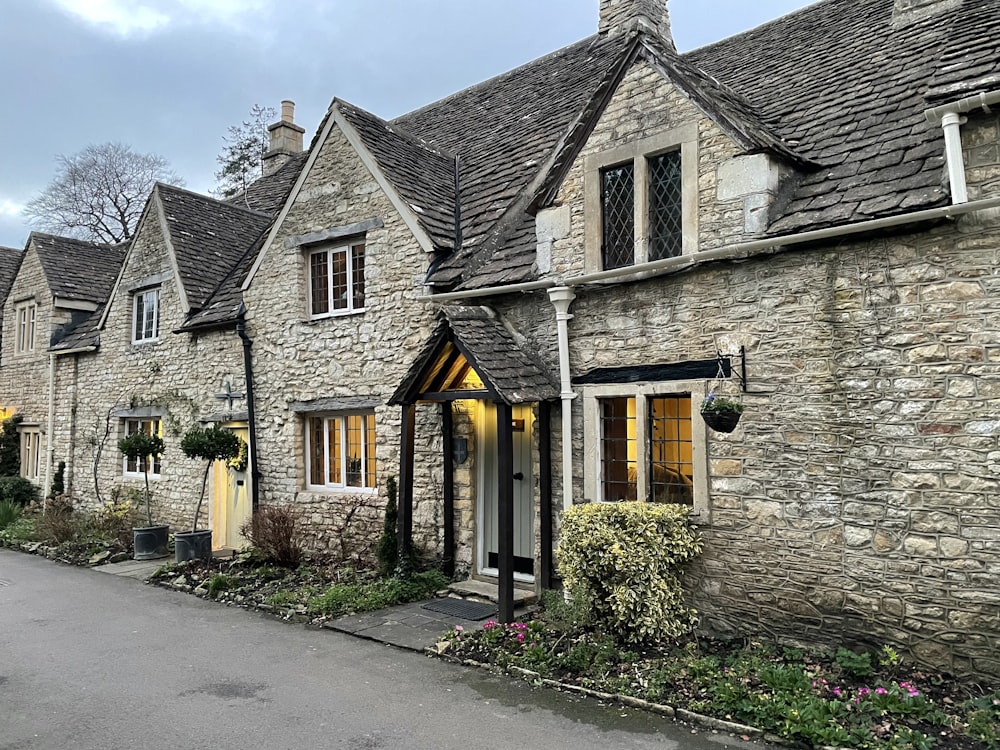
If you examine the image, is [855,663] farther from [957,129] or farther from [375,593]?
[375,593]

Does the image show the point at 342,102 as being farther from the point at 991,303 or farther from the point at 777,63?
the point at 991,303

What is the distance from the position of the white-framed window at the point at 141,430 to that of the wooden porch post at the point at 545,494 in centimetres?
972

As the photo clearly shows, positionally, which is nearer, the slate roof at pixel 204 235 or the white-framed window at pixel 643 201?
the white-framed window at pixel 643 201

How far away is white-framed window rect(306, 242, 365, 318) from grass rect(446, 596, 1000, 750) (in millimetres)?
6085

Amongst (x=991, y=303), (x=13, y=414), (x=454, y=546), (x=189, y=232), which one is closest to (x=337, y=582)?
(x=454, y=546)

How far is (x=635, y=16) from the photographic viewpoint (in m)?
13.5

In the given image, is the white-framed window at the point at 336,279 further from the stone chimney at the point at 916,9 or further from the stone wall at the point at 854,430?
the stone chimney at the point at 916,9

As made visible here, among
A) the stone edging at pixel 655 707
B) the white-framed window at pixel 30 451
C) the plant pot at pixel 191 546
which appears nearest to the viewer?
the stone edging at pixel 655 707

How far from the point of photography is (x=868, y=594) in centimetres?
643

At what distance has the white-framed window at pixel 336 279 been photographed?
11781 millimetres

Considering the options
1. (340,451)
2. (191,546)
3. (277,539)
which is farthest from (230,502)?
(340,451)

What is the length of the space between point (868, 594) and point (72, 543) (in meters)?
14.4

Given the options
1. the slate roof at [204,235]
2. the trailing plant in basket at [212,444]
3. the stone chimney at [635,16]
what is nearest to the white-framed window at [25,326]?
the slate roof at [204,235]

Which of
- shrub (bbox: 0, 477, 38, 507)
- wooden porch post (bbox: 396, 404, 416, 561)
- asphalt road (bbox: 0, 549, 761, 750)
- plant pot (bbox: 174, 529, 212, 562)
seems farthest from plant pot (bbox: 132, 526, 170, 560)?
shrub (bbox: 0, 477, 38, 507)
